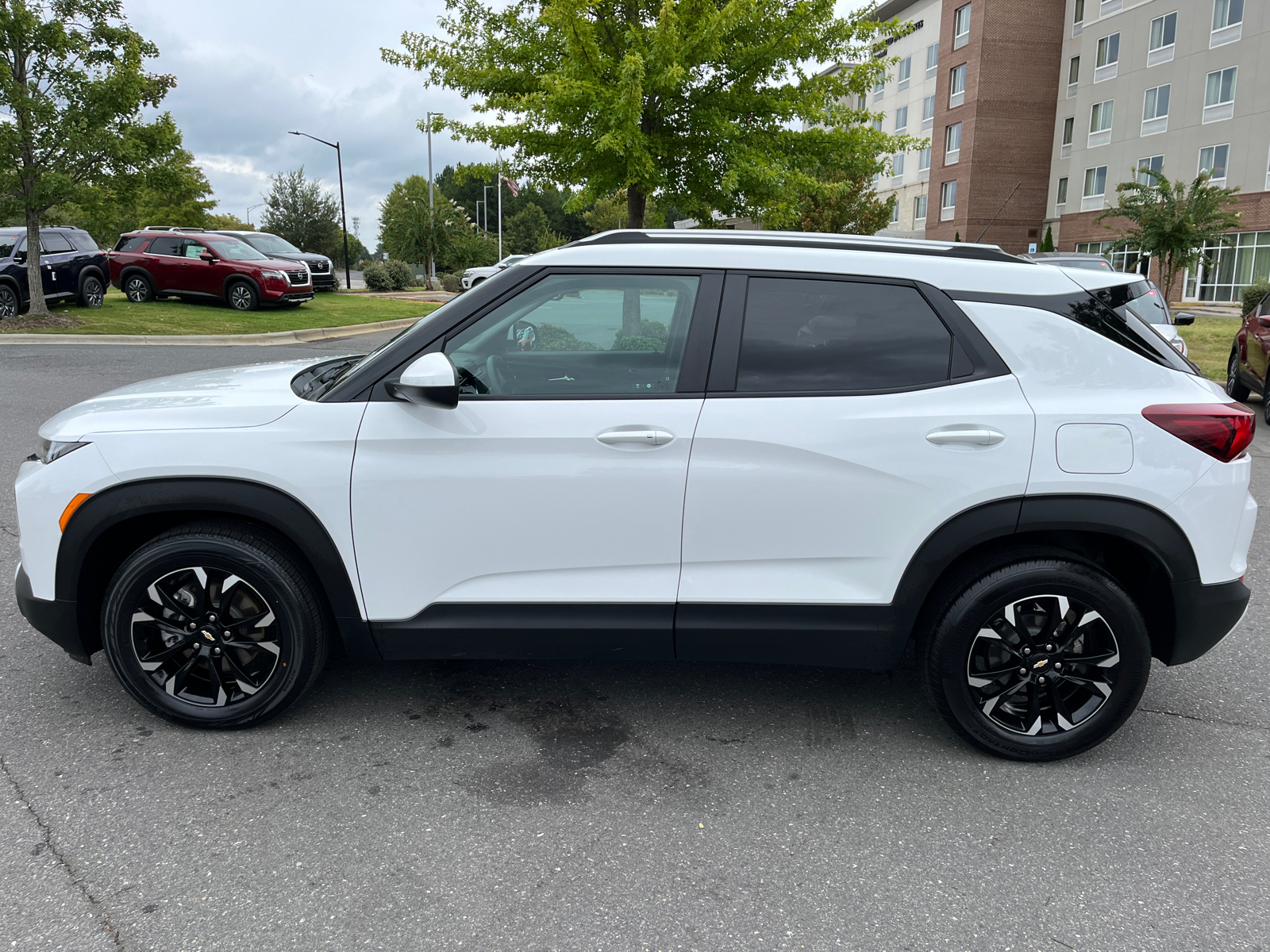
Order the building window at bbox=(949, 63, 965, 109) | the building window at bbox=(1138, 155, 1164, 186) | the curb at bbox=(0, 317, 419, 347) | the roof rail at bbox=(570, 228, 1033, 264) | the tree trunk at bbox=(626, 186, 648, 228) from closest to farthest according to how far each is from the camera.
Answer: the roof rail at bbox=(570, 228, 1033, 264)
the tree trunk at bbox=(626, 186, 648, 228)
the curb at bbox=(0, 317, 419, 347)
the building window at bbox=(1138, 155, 1164, 186)
the building window at bbox=(949, 63, 965, 109)

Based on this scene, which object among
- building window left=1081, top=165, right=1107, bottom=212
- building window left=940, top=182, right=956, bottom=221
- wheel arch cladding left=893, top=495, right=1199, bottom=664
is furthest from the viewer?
building window left=940, top=182, right=956, bottom=221

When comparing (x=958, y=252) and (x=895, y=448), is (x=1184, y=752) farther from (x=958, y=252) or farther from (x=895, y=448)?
(x=958, y=252)

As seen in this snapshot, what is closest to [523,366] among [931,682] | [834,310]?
[834,310]

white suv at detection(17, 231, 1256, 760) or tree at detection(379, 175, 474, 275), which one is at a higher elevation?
tree at detection(379, 175, 474, 275)

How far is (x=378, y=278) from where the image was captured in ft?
131

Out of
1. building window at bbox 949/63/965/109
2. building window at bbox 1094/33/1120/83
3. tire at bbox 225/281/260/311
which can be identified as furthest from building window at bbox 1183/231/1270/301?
tire at bbox 225/281/260/311

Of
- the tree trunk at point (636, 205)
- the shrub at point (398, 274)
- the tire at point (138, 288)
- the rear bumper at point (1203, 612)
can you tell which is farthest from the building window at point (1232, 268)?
the rear bumper at point (1203, 612)

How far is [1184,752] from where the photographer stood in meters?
3.41

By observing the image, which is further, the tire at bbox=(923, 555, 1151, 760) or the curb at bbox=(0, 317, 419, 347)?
the curb at bbox=(0, 317, 419, 347)

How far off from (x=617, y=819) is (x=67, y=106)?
18.2m

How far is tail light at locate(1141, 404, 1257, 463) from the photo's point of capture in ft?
10.1

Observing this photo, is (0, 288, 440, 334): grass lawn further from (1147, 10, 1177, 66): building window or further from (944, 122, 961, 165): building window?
(944, 122, 961, 165): building window

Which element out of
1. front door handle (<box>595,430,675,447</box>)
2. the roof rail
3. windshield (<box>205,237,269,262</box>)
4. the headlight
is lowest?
the headlight

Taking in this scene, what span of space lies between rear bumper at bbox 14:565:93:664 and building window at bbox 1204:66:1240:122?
1744 inches
